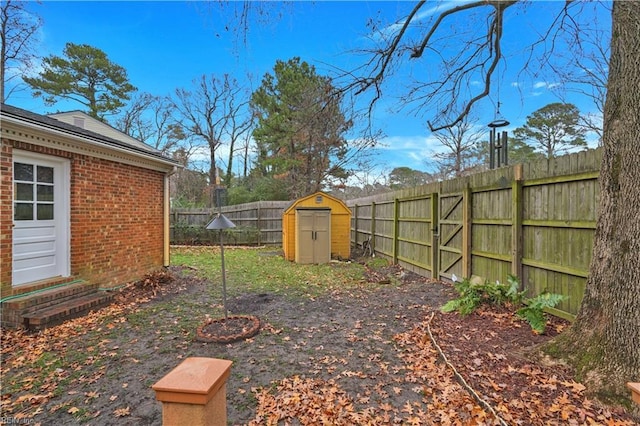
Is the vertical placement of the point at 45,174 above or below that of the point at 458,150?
below

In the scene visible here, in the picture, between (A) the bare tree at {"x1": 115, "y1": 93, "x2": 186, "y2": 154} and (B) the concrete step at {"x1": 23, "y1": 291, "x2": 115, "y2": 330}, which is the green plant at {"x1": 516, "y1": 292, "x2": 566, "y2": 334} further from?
(A) the bare tree at {"x1": 115, "y1": 93, "x2": 186, "y2": 154}

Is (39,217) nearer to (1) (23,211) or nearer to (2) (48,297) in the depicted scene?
(1) (23,211)

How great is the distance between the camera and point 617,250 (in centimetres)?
253

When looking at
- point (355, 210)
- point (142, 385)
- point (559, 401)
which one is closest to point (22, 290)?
point (142, 385)

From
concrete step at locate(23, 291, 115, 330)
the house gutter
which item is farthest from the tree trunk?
the house gutter

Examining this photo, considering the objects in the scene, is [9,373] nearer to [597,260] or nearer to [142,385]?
[142,385]

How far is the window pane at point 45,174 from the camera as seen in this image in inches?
192

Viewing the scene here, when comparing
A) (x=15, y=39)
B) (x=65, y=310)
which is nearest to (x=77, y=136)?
(x=65, y=310)

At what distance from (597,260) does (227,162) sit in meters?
23.4

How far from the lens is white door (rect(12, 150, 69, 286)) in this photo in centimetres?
452

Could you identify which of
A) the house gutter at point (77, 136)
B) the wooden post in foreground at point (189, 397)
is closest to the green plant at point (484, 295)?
the wooden post in foreground at point (189, 397)

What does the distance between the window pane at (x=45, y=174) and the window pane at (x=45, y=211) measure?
41cm

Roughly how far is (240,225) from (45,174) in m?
9.82

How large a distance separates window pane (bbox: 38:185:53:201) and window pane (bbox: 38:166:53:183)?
0.32ft
